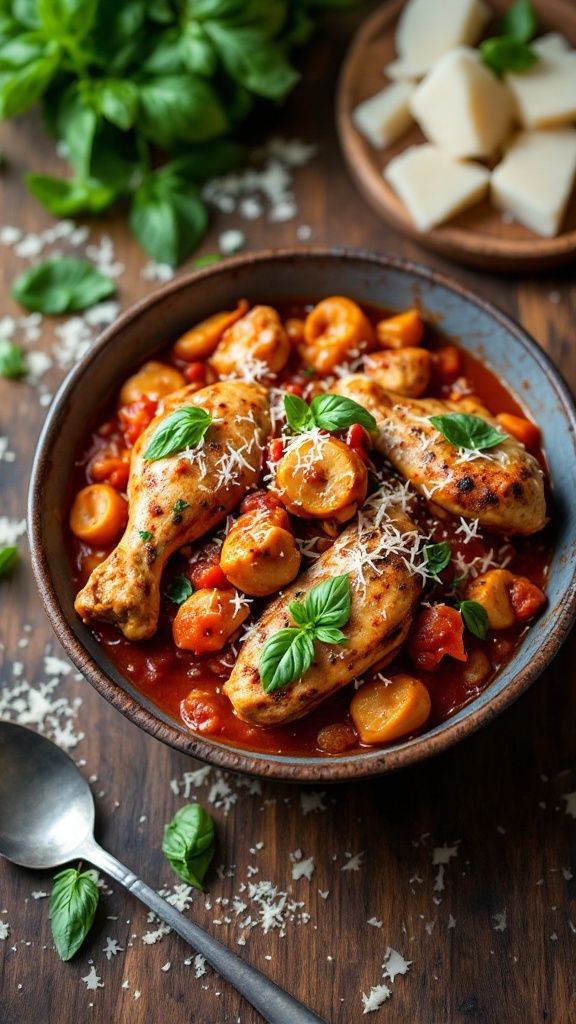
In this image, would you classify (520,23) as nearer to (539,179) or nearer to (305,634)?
(539,179)

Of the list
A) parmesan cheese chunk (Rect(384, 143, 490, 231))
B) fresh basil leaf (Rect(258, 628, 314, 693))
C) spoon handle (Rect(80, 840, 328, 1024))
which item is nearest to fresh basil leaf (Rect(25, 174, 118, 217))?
parmesan cheese chunk (Rect(384, 143, 490, 231))

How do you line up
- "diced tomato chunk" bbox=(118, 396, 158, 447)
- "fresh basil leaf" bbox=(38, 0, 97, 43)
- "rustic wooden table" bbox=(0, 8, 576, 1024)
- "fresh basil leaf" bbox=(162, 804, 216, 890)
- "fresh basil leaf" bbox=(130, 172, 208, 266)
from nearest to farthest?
1. "rustic wooden table" bbox=(0, 8, 576, 1024)
2. "fresh basil leaf" bbox=(162, 804, 216, 890)
3. "diced tomato chunk" bbox=(118, 396, 158, 447)
4. "fresh basil leaf" bbox=(38, 0, 97, 43)
5. "fresh basil leaf" bbox=(130, 172, 208, 266)

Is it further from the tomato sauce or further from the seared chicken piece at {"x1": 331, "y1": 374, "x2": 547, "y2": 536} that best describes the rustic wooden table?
the seared chicken piece at {"x1": 331, "y1": 374, "x2": 547, "y2": 536}

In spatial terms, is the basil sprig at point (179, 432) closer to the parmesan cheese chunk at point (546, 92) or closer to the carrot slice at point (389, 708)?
the carrot slice at point (389, 708)

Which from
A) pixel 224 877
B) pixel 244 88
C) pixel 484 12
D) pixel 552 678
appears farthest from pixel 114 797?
pixel 484 12

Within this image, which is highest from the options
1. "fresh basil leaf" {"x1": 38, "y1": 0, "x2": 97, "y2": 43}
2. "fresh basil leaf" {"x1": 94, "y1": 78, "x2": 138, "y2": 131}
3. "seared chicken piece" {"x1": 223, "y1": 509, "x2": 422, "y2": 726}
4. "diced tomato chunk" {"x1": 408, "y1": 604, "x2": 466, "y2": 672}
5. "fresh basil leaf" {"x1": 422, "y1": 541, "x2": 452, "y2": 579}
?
"fresh basil leaf" {"x1": 38, "y1": 0, "x2": 97, "y2": 43}

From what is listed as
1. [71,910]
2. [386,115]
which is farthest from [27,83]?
[71,910]
